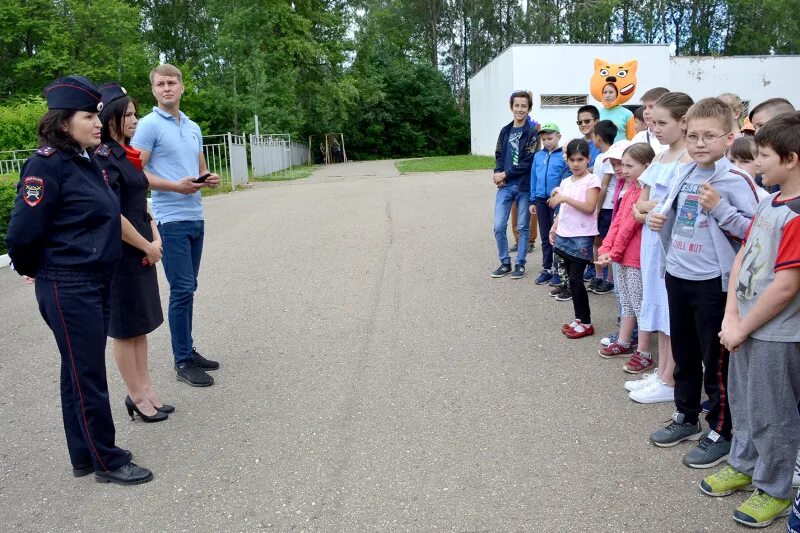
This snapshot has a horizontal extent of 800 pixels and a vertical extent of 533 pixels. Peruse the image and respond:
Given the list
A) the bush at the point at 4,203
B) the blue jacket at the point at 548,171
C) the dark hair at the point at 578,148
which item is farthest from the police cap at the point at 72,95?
the bush at the point at 4,203

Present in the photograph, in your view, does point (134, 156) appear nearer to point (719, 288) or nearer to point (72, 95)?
point (72, 95)

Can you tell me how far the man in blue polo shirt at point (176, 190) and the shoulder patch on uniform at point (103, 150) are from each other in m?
0.64

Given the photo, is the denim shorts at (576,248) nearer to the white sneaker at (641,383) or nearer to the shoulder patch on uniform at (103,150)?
the white sneaker at (641,383)

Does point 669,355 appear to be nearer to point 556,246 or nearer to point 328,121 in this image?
point 556,246

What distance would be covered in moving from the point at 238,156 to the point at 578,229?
647 inches

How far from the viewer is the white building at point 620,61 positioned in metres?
24.8

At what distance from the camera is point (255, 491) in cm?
329

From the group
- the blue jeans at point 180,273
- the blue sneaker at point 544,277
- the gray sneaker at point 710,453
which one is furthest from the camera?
the blue sneaker at point 544,277

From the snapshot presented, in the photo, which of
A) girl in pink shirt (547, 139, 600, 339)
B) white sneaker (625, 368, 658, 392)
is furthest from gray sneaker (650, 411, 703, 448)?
girl in pink shirt (547, 139, 600, 339)

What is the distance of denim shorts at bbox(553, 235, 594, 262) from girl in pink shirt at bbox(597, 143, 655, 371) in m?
0.56

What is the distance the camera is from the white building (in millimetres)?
24844

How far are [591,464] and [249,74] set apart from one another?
96.2 feet

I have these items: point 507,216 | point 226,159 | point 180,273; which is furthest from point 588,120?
point 226,159

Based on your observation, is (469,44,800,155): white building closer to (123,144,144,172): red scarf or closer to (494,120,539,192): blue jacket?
(494,120,539,192): blue jacket
